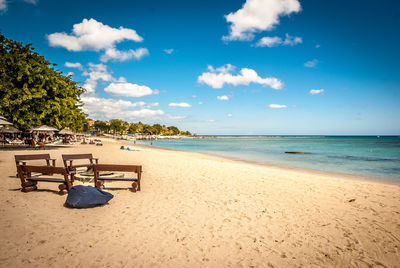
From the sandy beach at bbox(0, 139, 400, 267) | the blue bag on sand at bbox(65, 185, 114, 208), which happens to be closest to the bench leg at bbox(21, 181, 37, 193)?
the sandy beach at bbox(0, 139, 400, 267)

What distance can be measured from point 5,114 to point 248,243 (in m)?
22.2

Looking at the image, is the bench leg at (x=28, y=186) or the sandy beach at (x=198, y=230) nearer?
the sandy beach at (x=198, y=230)

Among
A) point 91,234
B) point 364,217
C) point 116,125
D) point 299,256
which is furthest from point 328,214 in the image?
point 116,125

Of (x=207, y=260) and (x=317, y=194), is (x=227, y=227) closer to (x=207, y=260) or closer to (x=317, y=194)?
(x=207, y=260)

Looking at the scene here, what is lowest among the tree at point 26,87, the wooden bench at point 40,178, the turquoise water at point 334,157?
the turquoise water at point 334,157

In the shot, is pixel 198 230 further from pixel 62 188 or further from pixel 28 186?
pixel 28 186

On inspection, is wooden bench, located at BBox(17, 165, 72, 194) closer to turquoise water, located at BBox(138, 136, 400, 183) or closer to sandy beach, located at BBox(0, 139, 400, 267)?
sandy beach, located at BBox(0, 139, 400, 267)

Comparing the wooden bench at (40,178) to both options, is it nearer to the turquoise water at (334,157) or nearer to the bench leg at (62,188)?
the bench leg at (62,188)

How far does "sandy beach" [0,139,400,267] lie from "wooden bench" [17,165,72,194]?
34 cm

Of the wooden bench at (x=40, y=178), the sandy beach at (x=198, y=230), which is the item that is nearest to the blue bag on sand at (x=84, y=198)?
the sandy beach at (x=198, y=230)

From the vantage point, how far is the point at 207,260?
3404 mm

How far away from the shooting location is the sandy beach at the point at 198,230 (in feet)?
11.2

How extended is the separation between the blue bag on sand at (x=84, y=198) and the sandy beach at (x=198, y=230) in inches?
6.9

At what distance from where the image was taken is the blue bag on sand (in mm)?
5039
